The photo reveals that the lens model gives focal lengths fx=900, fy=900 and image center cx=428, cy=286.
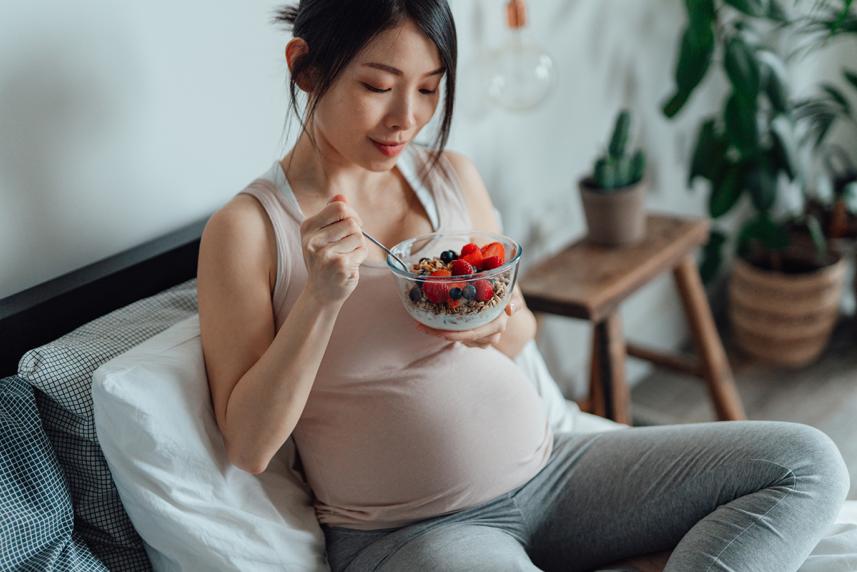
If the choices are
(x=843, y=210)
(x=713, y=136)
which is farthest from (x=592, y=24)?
(x=843, y=210)

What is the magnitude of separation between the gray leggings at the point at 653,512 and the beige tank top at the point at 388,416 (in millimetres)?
40

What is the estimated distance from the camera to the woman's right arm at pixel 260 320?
108 centimetres

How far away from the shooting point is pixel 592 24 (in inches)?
88.3

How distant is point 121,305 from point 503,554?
67 centimetres

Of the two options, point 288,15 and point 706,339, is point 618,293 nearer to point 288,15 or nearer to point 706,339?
point 706,339

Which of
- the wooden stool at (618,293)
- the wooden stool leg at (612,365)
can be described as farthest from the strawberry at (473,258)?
the wooden stool leg at (612,365)

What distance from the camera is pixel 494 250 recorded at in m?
1.19

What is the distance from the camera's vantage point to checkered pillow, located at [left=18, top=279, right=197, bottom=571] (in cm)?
115

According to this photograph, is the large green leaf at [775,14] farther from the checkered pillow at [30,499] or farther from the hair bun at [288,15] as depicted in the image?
the checkered pillow at [30,499]

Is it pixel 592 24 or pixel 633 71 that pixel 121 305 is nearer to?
pixel 592 24

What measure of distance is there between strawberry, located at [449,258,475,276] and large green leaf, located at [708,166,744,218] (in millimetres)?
1489

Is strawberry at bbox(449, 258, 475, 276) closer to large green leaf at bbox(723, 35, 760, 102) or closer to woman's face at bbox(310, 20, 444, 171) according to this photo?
woman's face at bbox(310, 20, 444, 171)

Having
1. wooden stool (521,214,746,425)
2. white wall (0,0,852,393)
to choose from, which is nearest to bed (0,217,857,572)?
white wall (0,0,852,393)

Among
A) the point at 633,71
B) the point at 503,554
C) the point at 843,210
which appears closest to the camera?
the point at 503,554
